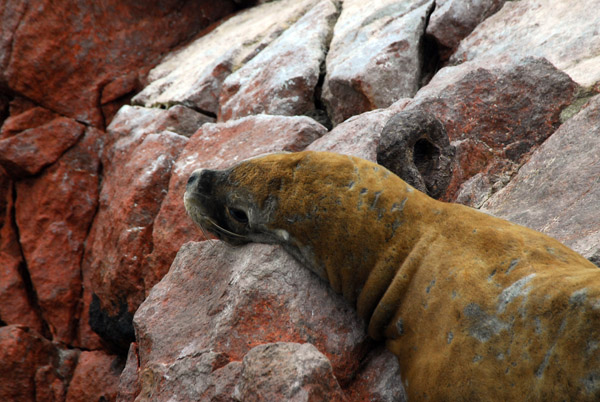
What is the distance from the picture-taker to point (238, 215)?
12.4 feet

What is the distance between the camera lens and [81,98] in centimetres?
849

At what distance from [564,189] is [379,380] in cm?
181

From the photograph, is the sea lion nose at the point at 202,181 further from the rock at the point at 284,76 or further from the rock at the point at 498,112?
the rock at the point at 284,76

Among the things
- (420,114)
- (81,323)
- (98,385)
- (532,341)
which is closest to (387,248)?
(532,341)

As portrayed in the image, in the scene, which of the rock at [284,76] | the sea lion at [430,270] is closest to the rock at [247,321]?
the sea lion at [430,270]

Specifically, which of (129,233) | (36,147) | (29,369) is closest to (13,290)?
(29,369)

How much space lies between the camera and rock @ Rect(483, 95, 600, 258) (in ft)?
11.7

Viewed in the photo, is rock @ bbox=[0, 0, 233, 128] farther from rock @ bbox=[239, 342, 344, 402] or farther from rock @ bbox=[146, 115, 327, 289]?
rock @ bbox=[239, 342, 344, 402]

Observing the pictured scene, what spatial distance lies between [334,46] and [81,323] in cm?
440

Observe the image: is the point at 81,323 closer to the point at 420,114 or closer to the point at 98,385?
the point at 98,385

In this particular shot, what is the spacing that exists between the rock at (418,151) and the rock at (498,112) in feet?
0.75

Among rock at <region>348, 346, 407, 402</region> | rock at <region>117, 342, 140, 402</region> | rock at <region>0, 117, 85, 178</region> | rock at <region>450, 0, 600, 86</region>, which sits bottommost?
rock at <region>117, 342, 140, 402</region>

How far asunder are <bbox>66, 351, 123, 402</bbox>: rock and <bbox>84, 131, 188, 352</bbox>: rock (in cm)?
28

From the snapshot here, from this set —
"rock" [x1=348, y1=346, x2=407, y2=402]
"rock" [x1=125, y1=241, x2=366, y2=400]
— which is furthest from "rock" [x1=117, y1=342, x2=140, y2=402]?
"rock" [x1=348, y1=346, x2=407, y2=402]
